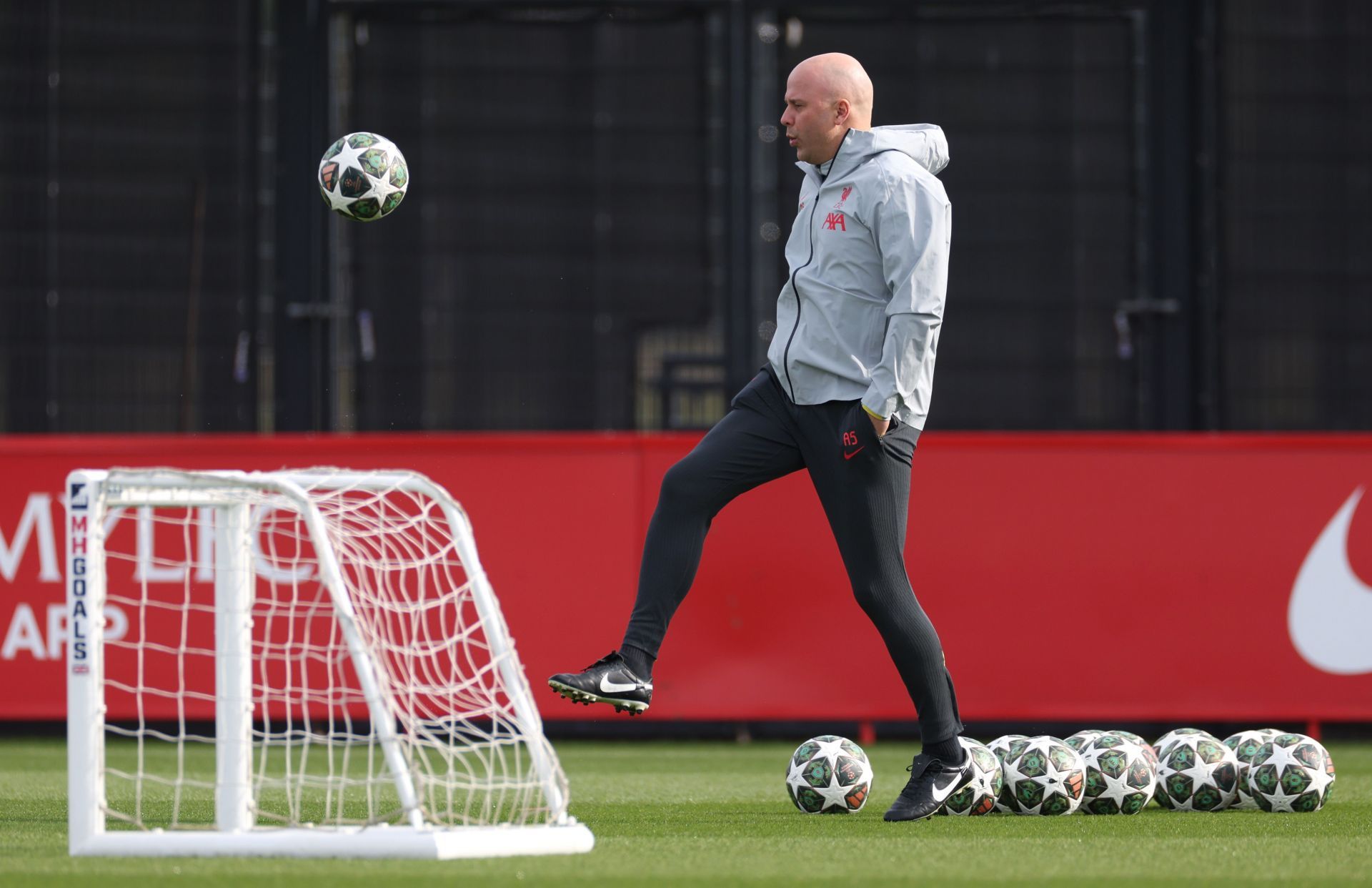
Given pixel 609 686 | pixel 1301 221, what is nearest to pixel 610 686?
pixel 609 686

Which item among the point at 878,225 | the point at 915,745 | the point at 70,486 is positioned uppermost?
the point at 878,225

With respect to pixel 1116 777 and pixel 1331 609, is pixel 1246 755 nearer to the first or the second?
pixel 1116 777

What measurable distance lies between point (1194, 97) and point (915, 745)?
4455 mm

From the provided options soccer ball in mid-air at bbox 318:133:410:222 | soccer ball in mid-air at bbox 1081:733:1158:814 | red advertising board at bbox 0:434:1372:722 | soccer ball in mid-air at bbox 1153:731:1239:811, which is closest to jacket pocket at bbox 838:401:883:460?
soccer ball in mid-air at bbox 1081:733:1158:814

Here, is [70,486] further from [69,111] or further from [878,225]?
[69,111]

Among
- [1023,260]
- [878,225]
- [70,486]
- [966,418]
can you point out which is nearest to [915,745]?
[966,418]

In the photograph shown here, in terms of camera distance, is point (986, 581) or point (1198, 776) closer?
point (1198, 776)

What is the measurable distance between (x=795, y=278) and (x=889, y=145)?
1.41ft

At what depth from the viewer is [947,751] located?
5301 mm

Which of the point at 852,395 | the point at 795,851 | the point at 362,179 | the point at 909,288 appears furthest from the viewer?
the point at 362,179

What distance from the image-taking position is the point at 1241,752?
5902 mm

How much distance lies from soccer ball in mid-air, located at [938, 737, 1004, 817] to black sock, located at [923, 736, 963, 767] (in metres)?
0.22

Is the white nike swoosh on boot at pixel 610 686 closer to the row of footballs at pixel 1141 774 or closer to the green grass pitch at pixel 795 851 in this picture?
the green grass pitch at pixel 795 851

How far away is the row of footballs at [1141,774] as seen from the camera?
5.63 metres
